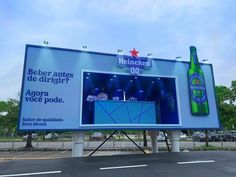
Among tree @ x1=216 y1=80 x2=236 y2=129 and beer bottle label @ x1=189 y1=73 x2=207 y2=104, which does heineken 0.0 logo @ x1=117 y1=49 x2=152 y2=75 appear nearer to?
beer bottle label @ x1=189 y1=73 x2=207 y2=104

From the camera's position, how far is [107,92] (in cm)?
1135

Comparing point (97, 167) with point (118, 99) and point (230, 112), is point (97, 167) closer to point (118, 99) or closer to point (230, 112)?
point (118, 99)

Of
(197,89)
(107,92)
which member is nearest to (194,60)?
(197,89)

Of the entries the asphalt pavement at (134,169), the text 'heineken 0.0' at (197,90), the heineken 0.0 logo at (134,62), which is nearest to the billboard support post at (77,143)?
the asphalt pavement at (134,169)

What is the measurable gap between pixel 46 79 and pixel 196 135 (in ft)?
134

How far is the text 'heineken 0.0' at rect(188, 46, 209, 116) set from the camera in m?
11.7

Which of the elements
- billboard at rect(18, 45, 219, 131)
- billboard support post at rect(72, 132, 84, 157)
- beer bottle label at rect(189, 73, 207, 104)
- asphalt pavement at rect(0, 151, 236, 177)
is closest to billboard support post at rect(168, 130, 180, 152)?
billboard at rect(18, 45, 219, 131)

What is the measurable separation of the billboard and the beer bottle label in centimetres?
4

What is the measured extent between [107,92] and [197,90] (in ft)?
13.0

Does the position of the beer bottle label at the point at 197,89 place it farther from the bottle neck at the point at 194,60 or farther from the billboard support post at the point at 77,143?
the billboard support post at the point at 77,143

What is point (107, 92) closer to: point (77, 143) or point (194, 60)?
point (77, 143)

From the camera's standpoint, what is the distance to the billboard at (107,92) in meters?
9.52

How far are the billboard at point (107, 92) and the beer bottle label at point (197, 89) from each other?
0.04m

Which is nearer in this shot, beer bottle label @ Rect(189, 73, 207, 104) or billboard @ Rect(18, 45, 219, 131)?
billboard @ Rect(18, 45, 219, 131)
